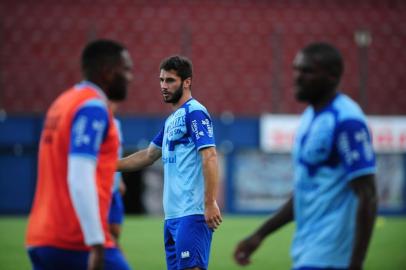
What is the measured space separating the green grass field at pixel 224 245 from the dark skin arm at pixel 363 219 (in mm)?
6923

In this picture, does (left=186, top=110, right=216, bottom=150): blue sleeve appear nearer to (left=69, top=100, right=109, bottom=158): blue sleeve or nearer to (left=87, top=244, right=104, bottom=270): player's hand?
(left=69, top=100, right=109, bottom=158): blue sleeve

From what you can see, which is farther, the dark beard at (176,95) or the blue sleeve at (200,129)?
the dark beard at (176,95)

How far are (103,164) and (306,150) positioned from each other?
110 centimetres

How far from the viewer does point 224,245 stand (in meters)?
13.9

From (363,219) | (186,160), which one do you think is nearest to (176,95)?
(186,160)

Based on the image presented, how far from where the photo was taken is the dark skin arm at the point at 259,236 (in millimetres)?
4512

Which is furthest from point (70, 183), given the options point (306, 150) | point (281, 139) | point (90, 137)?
point (281, 139)

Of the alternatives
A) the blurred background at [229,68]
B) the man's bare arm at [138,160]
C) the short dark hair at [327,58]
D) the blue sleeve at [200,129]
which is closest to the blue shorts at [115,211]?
the man's bare arm at [138,160]

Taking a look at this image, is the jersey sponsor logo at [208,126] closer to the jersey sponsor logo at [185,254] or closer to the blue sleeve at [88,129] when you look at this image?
the jersey sponsor logo at [185,254]

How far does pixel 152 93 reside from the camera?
2311cm

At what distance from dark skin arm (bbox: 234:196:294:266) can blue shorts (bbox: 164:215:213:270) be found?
1537mm

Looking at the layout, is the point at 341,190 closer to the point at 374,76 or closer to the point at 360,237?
the point at 360,237

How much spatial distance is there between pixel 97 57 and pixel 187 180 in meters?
2.11

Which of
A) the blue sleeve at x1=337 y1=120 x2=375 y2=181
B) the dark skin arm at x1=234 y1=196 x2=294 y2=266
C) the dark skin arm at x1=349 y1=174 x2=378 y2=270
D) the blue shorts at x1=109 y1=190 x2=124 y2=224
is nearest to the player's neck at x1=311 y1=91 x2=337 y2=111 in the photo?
the blue sleeve at x1=337 y1=120 x2=375 y2=181
